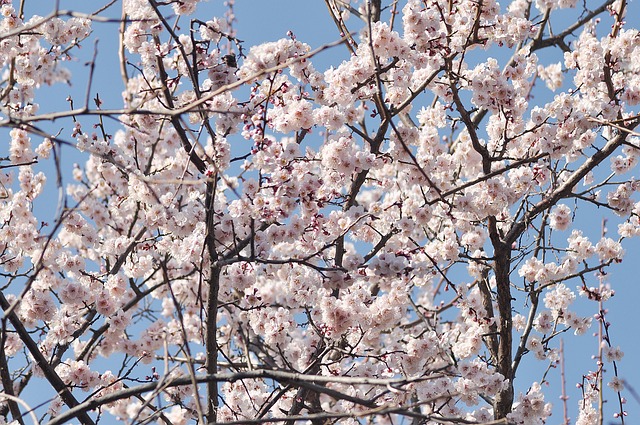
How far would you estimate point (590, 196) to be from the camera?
6.03 m

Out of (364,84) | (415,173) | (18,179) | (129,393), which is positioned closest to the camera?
(129,393)

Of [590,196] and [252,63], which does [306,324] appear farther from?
[590,196]

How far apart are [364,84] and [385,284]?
164 cm

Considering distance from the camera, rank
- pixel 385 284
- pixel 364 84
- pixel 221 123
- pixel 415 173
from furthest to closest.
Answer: pixel 385 284 → pixel 415 173 → pixel 364 84 → pixel 221 123

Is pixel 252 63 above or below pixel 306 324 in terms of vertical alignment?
above

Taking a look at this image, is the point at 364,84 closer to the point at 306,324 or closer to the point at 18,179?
the point at 306,324

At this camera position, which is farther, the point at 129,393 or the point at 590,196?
the point at 590,196

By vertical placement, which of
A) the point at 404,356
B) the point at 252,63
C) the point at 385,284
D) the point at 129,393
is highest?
the point at 252,63

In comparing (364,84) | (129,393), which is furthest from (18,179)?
(129,393)

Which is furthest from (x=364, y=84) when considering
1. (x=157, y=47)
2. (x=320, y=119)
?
(x=157, y=47)

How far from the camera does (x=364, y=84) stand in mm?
5137

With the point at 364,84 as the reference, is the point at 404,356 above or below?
below

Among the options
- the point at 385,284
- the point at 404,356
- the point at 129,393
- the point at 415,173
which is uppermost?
the point at 415,173

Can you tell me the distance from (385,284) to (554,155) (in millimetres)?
1645
